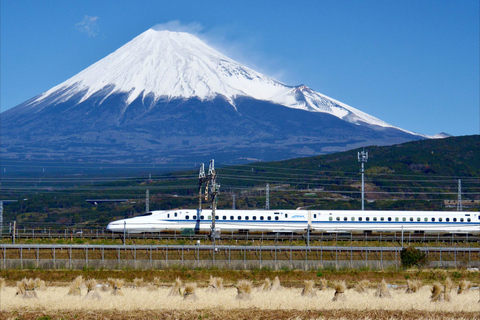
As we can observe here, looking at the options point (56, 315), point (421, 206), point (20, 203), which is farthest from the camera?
point (20, 203)

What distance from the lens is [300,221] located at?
74750 millimetres

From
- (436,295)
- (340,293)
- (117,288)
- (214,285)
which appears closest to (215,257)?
(214,285)

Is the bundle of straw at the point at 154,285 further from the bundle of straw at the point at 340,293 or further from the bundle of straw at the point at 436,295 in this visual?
the bundle of straw at the point at 436,295

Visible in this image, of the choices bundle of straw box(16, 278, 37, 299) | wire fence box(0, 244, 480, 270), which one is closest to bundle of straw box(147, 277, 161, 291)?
wire fence box(0, 244, 480, 270)

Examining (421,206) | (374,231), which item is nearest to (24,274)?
(374,231)

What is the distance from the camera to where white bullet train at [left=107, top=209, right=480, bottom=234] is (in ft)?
237

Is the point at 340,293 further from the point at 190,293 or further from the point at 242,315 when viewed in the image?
the point at 190,293

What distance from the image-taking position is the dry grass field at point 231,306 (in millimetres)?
32812

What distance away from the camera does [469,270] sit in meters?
55.0

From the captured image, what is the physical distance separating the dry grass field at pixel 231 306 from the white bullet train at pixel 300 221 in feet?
99.0

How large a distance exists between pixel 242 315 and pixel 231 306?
3.02 meters

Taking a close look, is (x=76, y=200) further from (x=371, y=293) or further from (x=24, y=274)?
(x=371, y=293)

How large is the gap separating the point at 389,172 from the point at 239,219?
4778 inches

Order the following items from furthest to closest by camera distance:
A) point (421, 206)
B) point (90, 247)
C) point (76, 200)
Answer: point (76, 200)
point (421, 206)
point (90, 247)
